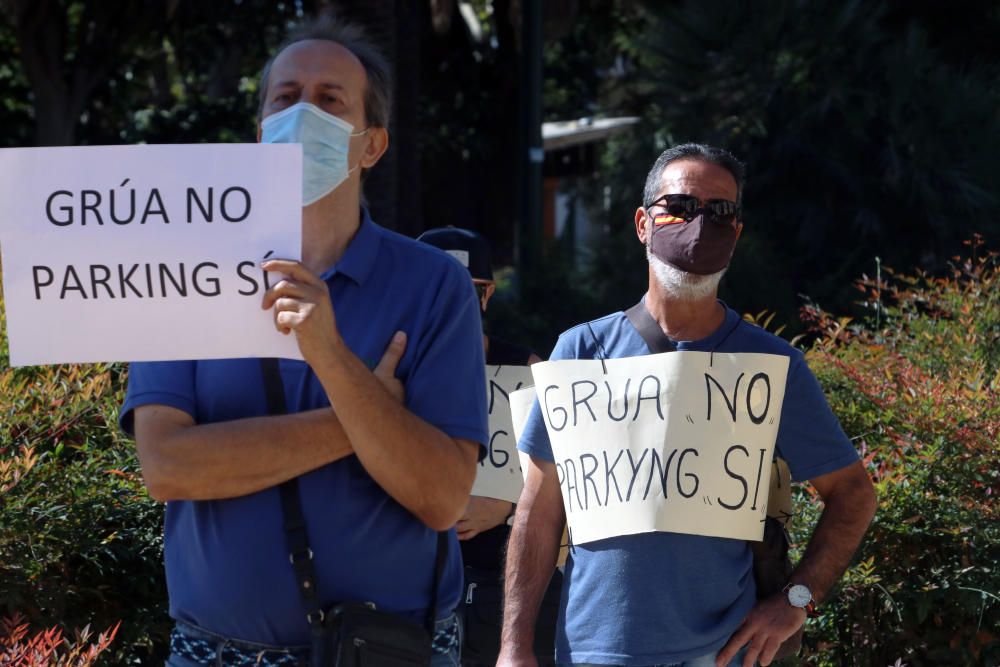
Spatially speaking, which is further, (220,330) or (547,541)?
(547,541)

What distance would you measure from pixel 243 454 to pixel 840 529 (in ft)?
4.70

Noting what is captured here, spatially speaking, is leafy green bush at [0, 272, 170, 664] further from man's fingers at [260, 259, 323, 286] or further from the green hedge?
man's fingers at [260, 259, 323, 286]

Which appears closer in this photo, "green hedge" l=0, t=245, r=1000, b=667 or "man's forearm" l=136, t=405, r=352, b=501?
"man's forearm" l=136, t=405, r=352, b=501

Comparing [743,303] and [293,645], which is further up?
[293,645]

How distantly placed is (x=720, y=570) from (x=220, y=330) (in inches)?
47.7

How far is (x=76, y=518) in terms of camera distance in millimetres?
3770

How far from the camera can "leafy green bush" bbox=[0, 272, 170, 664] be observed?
11.8 ft

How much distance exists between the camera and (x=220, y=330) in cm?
226

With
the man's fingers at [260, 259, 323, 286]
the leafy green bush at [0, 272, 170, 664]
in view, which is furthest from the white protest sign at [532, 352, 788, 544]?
the leafy green bush at [0, 272, 170, 664]

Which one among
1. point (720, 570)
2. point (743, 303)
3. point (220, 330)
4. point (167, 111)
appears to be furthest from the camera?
point (167, 111)

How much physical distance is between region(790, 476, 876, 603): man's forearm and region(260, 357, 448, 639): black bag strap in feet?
3.16

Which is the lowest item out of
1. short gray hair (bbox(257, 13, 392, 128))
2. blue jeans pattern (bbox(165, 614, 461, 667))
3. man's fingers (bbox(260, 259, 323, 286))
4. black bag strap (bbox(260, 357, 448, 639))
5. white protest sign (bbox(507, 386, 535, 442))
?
blue jeans pattern (bbox(165, 614, 461, 667))

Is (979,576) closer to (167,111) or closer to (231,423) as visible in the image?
(231,423)

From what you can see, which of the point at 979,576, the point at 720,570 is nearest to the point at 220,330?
the point at 720,570
